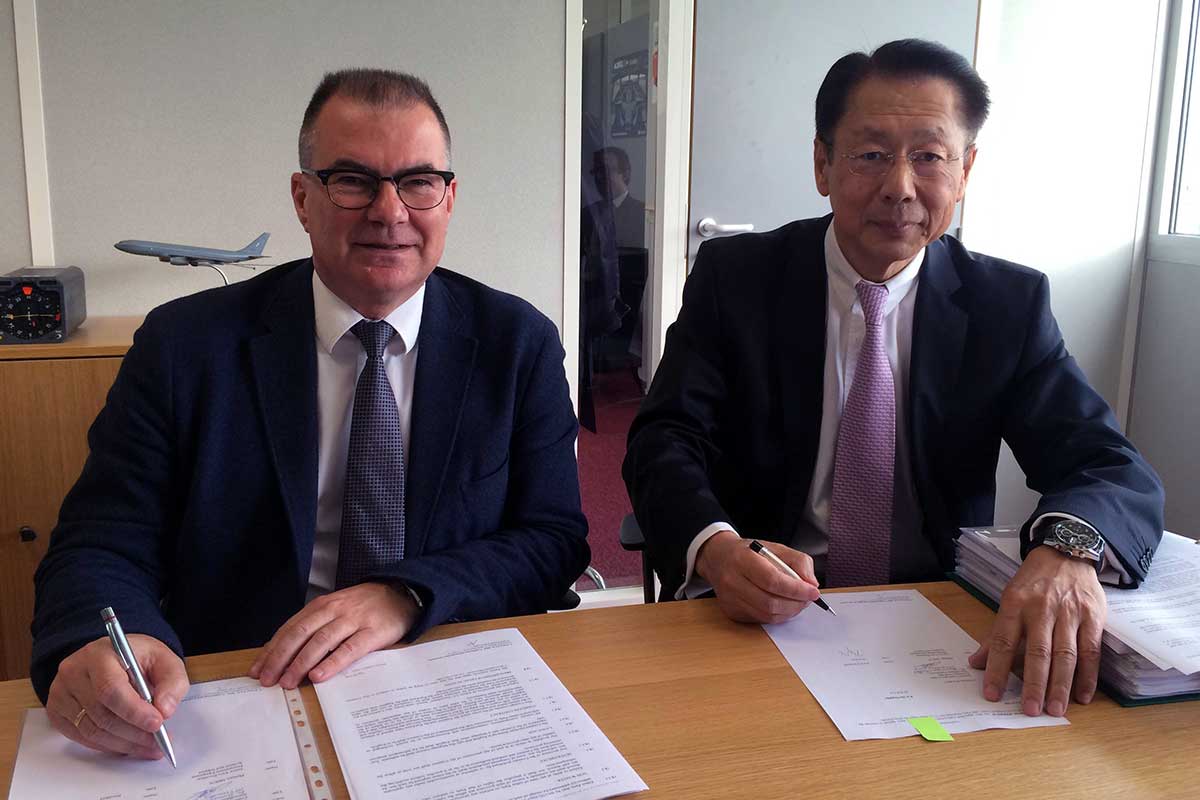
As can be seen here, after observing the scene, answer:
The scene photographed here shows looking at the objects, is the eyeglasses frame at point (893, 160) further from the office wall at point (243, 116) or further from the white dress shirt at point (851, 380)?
the office wall at point (243, 116)

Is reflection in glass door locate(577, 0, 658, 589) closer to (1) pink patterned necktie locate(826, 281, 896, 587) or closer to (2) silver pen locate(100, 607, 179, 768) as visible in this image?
(1) pink patterned necktie locate(826, 281, 896, 587)

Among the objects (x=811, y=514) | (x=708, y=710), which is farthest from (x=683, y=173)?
(x=708, y=710)

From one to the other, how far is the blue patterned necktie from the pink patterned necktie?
74 cm

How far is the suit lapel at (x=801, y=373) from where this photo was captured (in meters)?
1.74

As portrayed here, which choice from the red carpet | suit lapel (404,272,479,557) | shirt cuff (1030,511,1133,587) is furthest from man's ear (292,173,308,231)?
the red carpet

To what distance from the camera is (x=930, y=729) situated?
3.39 ft

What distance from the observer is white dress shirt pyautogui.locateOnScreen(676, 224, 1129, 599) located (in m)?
1.74

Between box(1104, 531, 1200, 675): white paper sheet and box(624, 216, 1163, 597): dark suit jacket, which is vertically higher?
box(624, 216, 1163, 597): dark suit jacket

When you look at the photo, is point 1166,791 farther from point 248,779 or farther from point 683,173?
point 683,173

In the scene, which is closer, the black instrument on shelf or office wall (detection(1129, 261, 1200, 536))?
the black instrument on shelf

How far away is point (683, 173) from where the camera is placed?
3348 millimetres


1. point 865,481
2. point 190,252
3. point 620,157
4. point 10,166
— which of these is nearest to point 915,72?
point 865,481

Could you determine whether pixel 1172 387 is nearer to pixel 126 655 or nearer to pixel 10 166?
pixel 126 655

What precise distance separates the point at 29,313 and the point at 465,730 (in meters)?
2.06
